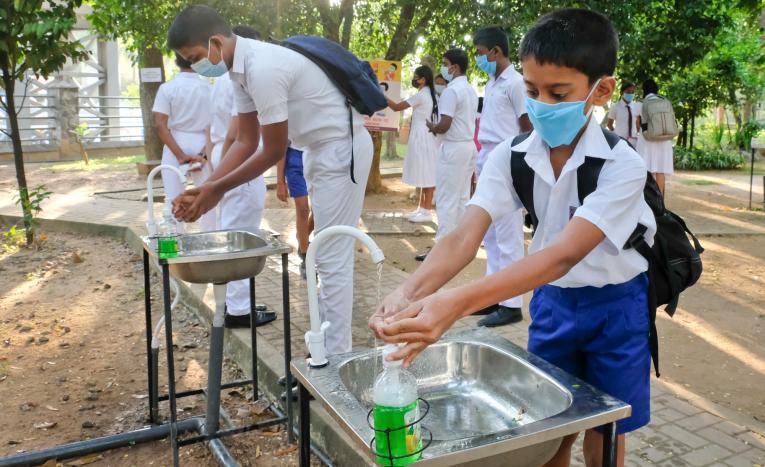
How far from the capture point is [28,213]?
7566 millimetres

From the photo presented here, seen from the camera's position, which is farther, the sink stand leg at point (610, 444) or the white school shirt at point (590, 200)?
the white school shirt at point (590, 200)

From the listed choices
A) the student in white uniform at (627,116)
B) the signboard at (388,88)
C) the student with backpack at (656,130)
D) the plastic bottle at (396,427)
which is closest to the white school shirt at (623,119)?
the student in white uniform at (627,116)

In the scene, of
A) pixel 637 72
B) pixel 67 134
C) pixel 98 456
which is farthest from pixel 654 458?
pixel 67 134

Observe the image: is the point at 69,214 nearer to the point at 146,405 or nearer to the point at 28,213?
the point at 28,213

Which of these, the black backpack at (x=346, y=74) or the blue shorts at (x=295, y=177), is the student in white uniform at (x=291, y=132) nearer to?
the black backpack at (x=346, y=74)

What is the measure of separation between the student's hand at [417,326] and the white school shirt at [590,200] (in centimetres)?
46

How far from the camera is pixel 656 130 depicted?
938 cm

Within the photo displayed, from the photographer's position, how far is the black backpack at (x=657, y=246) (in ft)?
6.34

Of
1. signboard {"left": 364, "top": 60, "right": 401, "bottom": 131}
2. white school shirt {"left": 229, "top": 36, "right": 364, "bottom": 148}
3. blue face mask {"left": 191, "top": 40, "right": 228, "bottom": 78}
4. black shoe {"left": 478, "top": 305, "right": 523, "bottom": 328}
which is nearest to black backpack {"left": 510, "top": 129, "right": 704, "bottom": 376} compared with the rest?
white school shirt {"left": 229, "top": 36, "right": 364, "bottom": 148}

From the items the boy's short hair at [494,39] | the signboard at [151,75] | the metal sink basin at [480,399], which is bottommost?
the metal sink basin at [480,399]

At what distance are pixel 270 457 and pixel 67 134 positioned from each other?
16.4 metres

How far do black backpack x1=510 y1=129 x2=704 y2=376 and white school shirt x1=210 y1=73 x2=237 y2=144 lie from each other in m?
3.47

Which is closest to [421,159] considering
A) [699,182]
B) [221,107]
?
[221,107]

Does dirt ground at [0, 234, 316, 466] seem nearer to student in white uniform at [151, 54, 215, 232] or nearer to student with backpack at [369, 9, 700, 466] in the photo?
student in white uniform at [151, 54, 215, 232]
